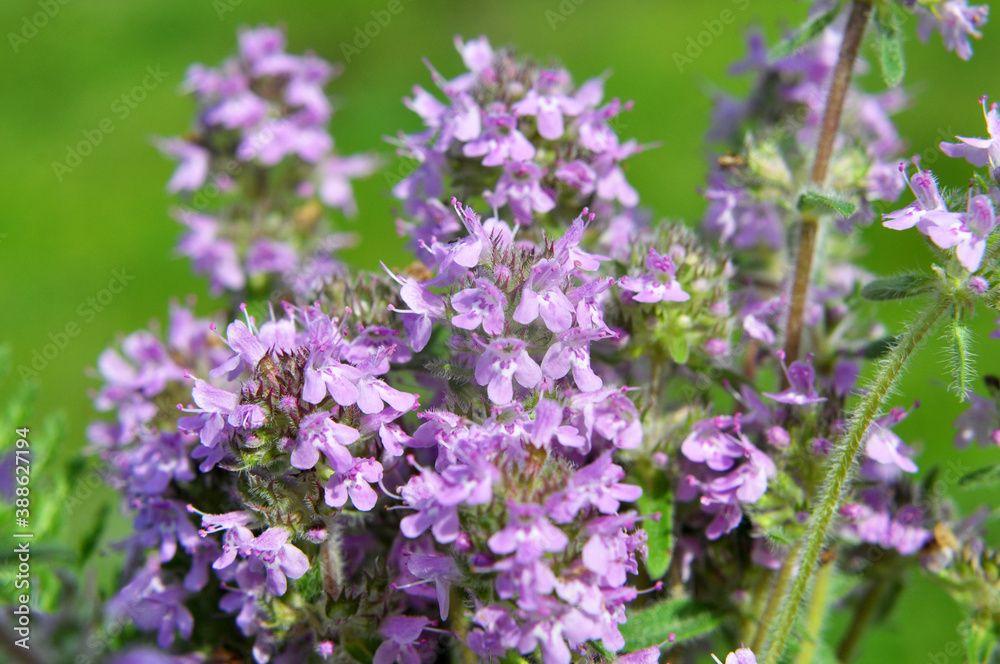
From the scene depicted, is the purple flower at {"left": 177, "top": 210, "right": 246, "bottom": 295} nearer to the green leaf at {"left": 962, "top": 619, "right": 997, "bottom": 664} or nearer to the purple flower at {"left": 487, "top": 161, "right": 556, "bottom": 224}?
the purple flower at {"left": 487, "top": 161, "right": 556, "bottom": 224}

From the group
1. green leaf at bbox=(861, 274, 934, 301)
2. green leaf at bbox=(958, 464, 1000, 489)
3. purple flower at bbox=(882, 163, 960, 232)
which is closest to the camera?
purple flower at bbox=(882, 163, 960, 232)

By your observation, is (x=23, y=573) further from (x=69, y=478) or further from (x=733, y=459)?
(x=733, y=459)

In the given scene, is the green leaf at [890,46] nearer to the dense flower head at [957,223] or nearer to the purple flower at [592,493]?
the dense flower head at [957,223]

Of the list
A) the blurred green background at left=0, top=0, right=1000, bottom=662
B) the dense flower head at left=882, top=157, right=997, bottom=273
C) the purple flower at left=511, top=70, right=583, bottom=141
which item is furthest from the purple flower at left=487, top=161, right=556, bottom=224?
the blurred green background at left=0, top=0, right=1000, bottom=662

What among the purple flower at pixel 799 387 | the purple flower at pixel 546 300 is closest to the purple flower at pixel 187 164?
the purple flower at pixel 546 300

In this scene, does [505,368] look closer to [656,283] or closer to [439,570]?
[439,570]

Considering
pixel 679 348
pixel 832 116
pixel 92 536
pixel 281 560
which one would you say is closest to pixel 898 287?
pixel 679 348
